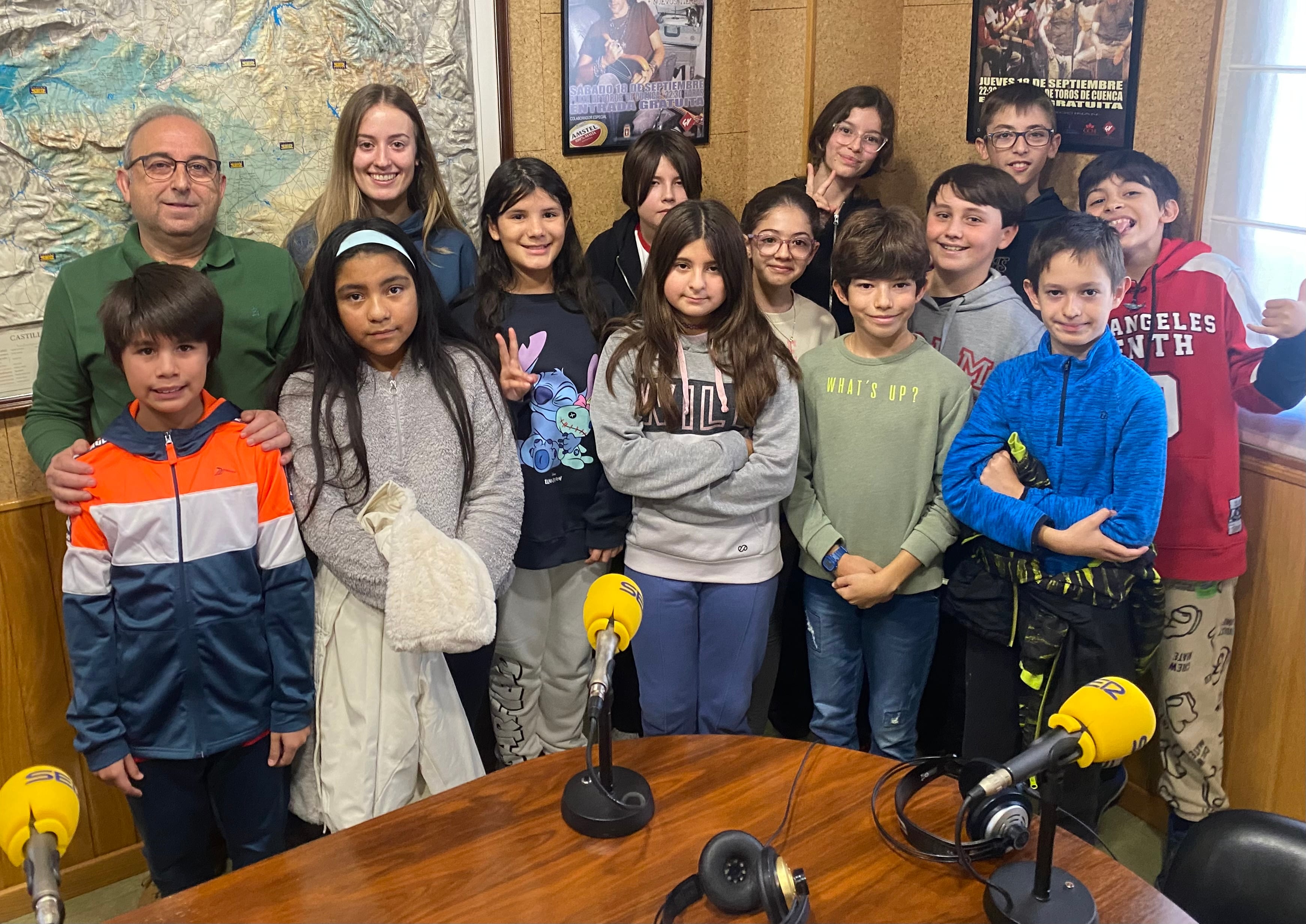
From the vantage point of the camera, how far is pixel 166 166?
2139 millimetres

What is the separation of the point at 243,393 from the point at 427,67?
1.04 metres

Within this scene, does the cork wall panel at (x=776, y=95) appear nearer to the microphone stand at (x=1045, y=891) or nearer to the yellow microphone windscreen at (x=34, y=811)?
the microphone stand at (x=1045, y=891)

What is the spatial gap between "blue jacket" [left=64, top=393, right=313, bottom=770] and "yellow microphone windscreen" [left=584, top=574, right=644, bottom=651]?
0.79 metres

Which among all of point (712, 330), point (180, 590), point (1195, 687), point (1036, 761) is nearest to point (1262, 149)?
point (1195, 687)

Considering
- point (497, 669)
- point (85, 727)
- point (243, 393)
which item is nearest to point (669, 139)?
point (243, 393)

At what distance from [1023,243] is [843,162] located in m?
0.54

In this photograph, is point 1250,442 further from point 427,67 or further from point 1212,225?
point 427,67

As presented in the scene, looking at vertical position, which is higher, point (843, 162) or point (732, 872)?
point (843, 162)

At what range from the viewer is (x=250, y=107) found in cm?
251

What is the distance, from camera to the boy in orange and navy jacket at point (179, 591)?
193 cm

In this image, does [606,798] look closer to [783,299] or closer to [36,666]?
[783,299]

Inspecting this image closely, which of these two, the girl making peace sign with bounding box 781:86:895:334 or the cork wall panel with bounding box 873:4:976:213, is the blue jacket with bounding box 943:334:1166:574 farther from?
the cork wall panel with bounding box 873:4:976:213

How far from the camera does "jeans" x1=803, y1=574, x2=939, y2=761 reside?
2.43m

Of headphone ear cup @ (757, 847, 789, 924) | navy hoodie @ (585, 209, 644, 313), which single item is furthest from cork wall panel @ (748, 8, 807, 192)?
headphone ear cup @ (757, 847, 789, 924)
